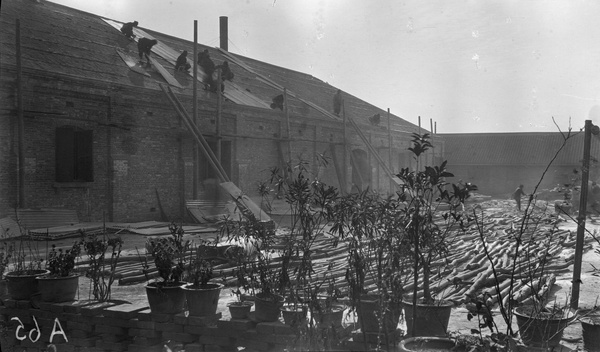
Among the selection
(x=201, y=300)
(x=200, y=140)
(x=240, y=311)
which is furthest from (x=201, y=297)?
(x=200, y=140)

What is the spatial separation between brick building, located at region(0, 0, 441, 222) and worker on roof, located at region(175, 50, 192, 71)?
0.52 metres

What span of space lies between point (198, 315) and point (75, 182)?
1243 centimetres

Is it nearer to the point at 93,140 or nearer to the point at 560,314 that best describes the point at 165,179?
the point at 93,140

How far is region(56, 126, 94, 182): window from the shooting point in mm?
17266

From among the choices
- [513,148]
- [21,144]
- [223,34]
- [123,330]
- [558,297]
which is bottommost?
[558,297]

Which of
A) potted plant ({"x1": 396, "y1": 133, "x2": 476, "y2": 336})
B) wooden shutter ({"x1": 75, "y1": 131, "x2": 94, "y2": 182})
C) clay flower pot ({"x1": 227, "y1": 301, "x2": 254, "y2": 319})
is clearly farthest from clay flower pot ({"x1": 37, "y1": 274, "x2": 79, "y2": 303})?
wooden shutter ({"x1": 75, "y1": 131, "x2": 94, "y2": 182})

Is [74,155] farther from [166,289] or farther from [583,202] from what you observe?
[583,202]

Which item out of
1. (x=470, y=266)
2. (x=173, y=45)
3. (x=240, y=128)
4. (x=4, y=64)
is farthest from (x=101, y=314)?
(x=173, y=45)

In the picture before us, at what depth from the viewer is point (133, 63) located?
21047 mm

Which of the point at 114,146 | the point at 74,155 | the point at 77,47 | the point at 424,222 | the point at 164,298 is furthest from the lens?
the point at 77,47

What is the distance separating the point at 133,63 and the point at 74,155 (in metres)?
4.87

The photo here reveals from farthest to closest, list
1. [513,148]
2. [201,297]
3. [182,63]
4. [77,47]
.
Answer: [513,148]
[182,63]
[77,47]
[201,297]

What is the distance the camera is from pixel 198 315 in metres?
6.31

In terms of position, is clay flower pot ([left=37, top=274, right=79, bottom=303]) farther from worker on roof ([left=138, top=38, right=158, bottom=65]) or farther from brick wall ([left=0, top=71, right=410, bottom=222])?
worker on roof ([left=138, top=38, right=158, bottom=65])
